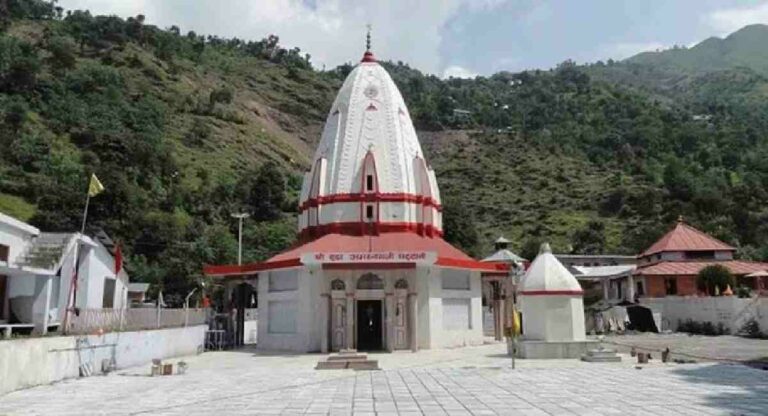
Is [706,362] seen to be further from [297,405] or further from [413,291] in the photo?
[297,405]

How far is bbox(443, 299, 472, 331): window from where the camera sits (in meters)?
27.9

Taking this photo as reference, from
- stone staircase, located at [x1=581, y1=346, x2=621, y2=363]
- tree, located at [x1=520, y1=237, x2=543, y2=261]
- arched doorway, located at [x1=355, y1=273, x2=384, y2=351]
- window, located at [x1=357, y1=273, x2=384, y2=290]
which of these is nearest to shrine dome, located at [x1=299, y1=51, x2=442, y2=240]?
window, located at [x1=357, y1=273, x2=384, y2=290]

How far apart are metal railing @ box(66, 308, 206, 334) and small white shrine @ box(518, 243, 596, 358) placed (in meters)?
12.3

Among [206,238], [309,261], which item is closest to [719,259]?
[309,261]

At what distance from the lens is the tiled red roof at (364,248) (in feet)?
88.2

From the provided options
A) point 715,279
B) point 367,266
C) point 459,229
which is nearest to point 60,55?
point 459,229

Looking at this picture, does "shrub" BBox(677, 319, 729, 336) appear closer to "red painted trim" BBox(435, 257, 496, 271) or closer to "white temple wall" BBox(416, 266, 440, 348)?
"red painted trim" BBox(435, 257, 496, 271)

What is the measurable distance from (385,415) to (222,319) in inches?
841

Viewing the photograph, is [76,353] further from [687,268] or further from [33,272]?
[687,268]

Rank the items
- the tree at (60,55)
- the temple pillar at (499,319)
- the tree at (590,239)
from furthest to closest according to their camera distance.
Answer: the tree at (60,55) < the tree at (590,239) < the temple pillar at (499,319)

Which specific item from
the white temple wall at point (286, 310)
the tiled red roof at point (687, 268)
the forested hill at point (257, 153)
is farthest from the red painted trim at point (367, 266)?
the forested hill at point (257, 153)

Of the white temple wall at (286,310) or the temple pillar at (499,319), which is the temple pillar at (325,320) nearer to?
the white temple wall at (286,310)

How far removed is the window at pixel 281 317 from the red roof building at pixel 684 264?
91.3 feet

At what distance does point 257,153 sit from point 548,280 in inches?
3233
